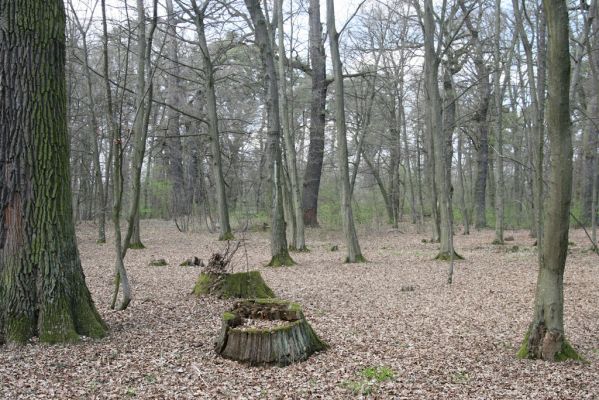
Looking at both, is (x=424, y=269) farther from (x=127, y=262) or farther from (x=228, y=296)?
(x=127, y=262)

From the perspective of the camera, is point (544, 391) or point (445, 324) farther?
point (445, 324)

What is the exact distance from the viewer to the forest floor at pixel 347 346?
406 cm

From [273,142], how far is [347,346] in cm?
701

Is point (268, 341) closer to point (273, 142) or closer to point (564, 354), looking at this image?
point (564, 354)

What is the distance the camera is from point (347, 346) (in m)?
5.22

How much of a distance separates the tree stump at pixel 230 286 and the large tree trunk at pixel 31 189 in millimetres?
2624

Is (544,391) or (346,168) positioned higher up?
(346,168)

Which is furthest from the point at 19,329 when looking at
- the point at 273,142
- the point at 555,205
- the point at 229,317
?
the point at 273,142

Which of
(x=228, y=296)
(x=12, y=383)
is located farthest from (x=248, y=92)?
(x=12, y=383)

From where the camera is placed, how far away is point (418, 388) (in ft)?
13.5

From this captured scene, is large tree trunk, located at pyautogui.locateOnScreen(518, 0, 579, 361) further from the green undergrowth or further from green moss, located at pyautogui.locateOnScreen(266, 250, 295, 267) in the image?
green moss, located at pyautogui.locateOnScreen(266, 250, 295, 267)

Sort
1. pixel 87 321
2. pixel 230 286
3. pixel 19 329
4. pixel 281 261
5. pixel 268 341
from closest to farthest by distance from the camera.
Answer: pixel 268 341 → pixel 19 329 → pixel 87 321 → pixel 230 286 → pixel 281 261

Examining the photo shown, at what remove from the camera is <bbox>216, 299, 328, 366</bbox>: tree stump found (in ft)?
15.2

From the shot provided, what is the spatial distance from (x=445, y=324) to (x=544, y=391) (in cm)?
231
